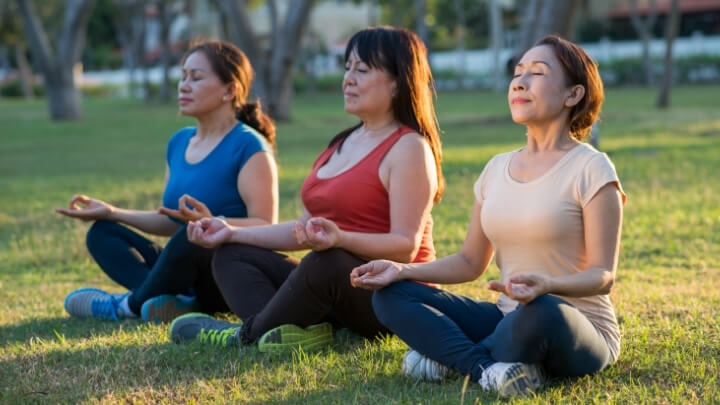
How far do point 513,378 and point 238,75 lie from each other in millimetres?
2609

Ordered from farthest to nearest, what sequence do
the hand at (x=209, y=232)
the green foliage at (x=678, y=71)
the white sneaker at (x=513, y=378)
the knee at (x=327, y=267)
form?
the green foliage at (x=678, y=71), the hand at (x=209, y=232), the knee at (x=327, y=267), the white sneaker at (x=513, y=378)

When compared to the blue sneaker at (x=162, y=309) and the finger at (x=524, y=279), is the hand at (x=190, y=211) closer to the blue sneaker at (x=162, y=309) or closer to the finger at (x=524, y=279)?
the blue sneaker at (x=162, y=309)

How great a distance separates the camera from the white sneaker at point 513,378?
11.3 feet

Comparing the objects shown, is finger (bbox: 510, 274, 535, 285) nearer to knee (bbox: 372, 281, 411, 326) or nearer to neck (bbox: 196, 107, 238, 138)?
knee (bbox: 372, 281, 411, 326)

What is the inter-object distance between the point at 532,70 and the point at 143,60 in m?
45.4

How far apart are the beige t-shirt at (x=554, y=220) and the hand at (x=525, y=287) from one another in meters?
0.31

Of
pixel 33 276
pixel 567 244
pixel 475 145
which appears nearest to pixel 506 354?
pixel 567 244

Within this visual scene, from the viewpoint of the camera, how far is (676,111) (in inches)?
880

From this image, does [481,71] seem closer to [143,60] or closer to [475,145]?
[143,60]

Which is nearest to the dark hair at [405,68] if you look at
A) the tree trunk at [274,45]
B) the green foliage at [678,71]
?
the tree trunk at [274,45]

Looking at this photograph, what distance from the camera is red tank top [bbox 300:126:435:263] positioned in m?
4.33

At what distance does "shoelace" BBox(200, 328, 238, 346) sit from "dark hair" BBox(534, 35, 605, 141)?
67.1 inches

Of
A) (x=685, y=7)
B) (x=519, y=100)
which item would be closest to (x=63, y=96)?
(x=519, y=100)

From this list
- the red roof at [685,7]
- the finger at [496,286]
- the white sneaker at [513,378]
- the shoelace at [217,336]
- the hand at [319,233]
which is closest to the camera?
the finger at [496,286]
